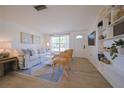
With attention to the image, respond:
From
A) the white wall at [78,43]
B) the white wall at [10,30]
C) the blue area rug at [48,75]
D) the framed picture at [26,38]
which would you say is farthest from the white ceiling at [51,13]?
the white wall at [78,43]

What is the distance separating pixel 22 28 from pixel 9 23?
98 cm

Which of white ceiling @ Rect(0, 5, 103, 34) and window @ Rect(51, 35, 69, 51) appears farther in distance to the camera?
window @ Rect(51, 35, 69, 51)

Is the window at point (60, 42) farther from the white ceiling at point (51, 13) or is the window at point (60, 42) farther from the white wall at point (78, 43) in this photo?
the white ceiling at point (51, 13)

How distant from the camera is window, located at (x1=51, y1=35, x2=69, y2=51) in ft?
27.2

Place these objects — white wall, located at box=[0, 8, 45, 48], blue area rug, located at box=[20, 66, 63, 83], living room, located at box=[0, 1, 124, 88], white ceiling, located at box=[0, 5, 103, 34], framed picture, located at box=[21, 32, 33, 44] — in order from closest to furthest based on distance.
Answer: living room, located at box=[0, 1, 124, 88] < blue area rug, located at box=[20, 66, 63, 83] < white ceiling, located at box=[0, 5, 103, 34] < white wall, located at box=[0, 8, 45, 48] < framed picture, located at box=[21, 32, 33, 44]

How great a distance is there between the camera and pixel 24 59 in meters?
4.02

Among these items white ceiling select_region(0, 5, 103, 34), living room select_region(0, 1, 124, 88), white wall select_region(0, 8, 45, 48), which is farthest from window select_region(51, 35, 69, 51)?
white ceiling select_region(0, 5, 103, 34)

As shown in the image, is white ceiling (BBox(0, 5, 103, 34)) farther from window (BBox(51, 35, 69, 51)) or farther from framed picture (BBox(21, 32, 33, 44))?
window (BBox(51, 35, 69, 51))

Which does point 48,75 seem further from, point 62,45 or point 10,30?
point 62,45

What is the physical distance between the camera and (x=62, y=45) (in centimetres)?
845

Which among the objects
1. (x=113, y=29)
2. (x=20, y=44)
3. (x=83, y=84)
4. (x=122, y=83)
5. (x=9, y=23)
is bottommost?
(x=83, y=84)
